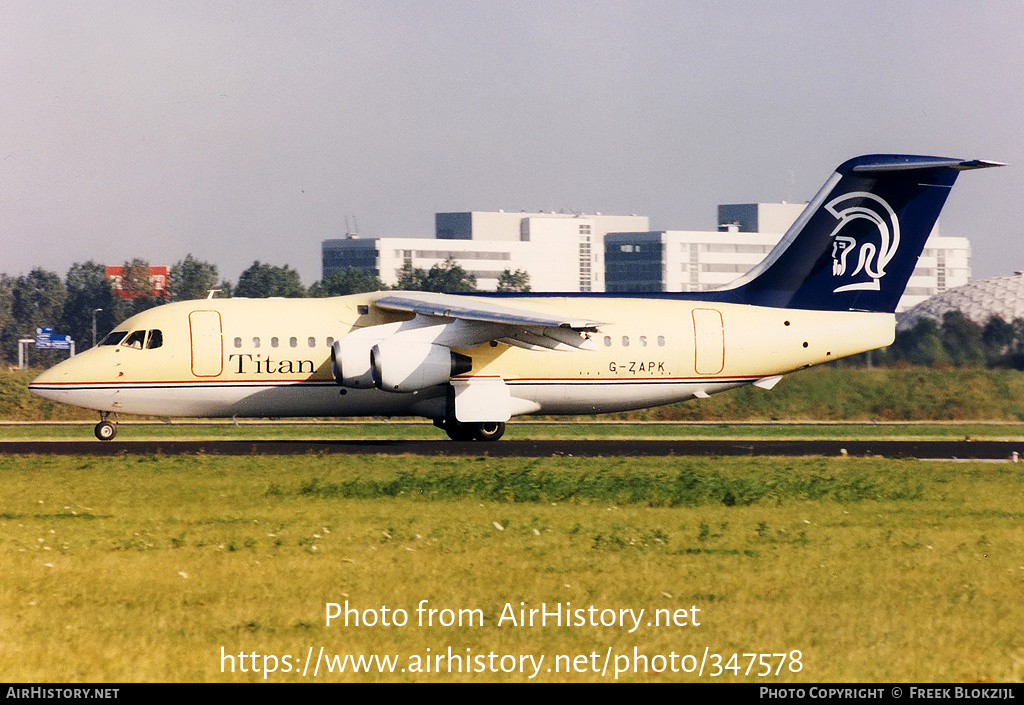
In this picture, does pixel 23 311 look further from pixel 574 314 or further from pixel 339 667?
pixel 339 667

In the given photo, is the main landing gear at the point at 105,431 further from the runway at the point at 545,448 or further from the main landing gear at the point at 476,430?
the main landing gear at the point at 476,430

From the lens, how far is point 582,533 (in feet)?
58.8

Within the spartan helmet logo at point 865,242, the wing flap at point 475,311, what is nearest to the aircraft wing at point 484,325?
the wing flap at point 475,311

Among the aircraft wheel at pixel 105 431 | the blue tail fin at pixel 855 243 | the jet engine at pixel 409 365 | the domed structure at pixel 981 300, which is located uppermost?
the blue tail fin at pixel 855 243

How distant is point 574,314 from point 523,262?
126 metres

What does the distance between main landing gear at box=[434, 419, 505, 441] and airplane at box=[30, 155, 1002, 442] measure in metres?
0.05

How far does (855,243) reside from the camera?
119 feet

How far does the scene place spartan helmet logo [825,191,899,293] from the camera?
3588cm

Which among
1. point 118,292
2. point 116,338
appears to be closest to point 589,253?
point 118,292

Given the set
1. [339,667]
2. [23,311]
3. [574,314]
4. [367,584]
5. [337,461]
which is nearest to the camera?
[339,667]

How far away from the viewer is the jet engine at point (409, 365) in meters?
32.0

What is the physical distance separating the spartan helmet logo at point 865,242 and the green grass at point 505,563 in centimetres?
1083

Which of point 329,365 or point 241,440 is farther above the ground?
point 329,365
